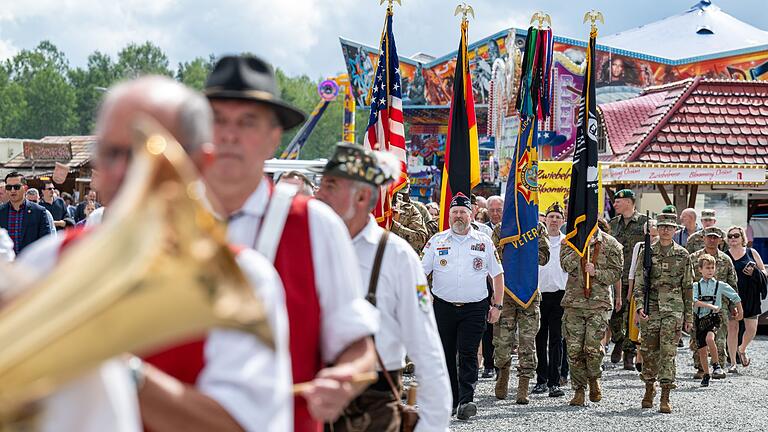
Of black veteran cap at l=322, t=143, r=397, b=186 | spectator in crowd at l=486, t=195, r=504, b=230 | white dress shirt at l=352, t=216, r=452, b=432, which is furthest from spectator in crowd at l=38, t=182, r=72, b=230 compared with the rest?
white dress shirt at l=352, t=216, r=452, b=432

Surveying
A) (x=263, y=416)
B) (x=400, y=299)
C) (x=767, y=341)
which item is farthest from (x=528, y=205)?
(x=263, y=416)

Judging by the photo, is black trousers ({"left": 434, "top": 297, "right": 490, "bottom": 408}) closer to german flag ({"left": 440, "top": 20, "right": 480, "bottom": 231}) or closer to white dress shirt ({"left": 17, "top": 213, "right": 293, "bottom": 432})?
german flag ({"left": 440, "top": 20, "right": 480, "bottom": 231})

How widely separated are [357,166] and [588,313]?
7172 mm

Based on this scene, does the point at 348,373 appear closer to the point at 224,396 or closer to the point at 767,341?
the point at 224,396

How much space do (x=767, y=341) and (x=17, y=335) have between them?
17811 mm

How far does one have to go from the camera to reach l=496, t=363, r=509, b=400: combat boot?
11.8 m

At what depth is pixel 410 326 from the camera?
468 centimetres

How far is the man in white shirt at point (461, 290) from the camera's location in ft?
34.6

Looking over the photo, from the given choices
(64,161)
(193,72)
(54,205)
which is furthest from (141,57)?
(54,205)

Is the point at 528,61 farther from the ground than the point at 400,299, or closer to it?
farther from the ground

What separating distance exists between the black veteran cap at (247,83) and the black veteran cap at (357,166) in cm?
201

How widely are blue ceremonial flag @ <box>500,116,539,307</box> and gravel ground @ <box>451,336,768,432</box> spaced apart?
118 centimetres

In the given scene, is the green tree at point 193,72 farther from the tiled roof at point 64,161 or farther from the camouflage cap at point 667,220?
the camouflage cap at point 667,220

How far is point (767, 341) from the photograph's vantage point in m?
18.0
